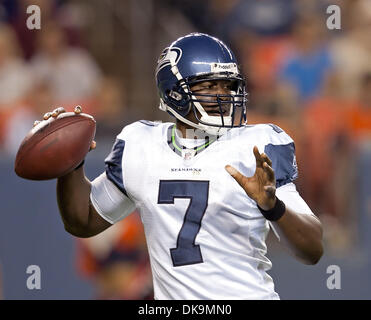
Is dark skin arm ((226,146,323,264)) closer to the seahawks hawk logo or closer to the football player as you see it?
the football player

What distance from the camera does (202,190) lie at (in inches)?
137

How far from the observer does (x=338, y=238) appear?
6488mm

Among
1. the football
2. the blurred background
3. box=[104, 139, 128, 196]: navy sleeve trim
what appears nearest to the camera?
the football

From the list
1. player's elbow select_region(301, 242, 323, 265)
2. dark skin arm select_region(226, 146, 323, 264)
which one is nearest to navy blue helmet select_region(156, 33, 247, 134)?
dark skin arm select_region(226, 146, 323, 264)

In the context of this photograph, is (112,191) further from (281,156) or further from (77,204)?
(281,156)

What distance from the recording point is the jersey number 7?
342cm

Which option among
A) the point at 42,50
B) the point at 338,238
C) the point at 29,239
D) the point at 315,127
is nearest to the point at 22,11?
the point at 42,50

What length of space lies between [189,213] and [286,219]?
1.43ft

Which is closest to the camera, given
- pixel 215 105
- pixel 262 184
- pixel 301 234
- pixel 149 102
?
pixel 262 184

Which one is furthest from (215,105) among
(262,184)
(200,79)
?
(262,184)

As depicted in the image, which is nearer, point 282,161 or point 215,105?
point 282,161

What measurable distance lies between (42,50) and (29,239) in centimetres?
213

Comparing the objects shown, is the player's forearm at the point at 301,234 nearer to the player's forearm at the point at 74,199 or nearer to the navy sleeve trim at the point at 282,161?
the navy sleeve trim at the point at 282,161

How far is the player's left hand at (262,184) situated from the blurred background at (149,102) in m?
2.81
